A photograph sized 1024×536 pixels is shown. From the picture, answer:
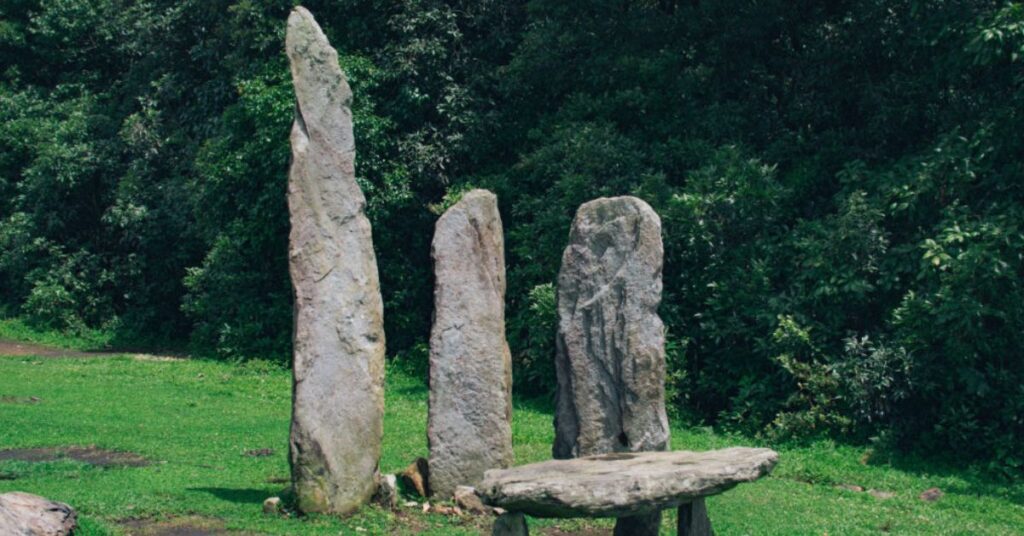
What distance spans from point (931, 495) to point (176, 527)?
8.03 m

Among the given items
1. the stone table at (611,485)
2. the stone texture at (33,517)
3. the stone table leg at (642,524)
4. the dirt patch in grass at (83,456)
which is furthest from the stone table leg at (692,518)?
the dirt patch in grass at (83,456)

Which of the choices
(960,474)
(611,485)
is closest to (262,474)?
(611,485)

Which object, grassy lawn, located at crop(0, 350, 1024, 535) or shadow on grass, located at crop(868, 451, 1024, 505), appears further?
shadow on grass, located at crop(868, 451, 1024, 505)

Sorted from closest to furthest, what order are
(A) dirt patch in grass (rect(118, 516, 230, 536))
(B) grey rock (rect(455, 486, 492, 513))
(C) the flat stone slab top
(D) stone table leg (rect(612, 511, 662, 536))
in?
(C) the flat stone slab top, (D) stone table leg (rect(612, 511, 662, 536)), (A) dirt patch in grass (rect(118, 516, 230, 536)), (B) grey rock (rect(455, 486, 492, 513))

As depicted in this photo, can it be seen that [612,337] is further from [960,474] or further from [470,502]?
[960,474]

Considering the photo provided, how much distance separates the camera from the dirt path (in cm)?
2609

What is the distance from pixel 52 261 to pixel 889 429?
73.4ft

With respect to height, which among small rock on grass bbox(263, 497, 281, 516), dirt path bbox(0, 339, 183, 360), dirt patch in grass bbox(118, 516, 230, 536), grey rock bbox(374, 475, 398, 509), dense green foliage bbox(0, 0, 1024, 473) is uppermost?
dense green foliage bbox(0, 0, 1024, 473)

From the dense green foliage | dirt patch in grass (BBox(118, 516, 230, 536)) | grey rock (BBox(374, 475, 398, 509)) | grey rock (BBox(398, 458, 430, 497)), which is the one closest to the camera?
dirt patch in grass (BBox(118, 516, 230, 536))

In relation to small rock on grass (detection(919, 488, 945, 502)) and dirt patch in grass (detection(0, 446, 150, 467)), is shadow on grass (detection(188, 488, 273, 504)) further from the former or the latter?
small rock on grass (detection(919, 488, 945, 502))

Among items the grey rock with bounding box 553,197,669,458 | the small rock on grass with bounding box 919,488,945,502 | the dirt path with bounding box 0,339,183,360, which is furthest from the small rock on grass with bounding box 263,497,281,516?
the dirt path with bounding box 0,339,183,360

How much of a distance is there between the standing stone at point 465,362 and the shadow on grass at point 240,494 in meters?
1.65

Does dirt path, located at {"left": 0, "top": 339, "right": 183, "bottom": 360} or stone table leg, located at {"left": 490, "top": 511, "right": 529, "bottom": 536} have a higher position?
dirt path, located at {"left": 0, "top": 339, "right": 183, "bottom": 360}

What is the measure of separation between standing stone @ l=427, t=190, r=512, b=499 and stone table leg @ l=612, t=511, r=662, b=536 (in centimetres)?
181
